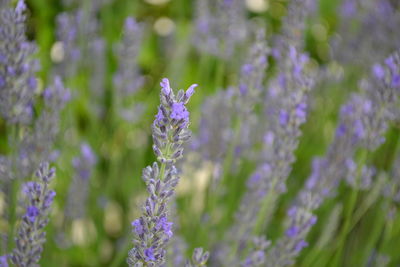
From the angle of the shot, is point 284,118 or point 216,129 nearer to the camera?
point 284,118

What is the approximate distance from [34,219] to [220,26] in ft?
3.16

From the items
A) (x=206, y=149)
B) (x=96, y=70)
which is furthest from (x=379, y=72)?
(x=96, y=70)

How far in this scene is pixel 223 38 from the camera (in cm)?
171

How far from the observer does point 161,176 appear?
80 cm

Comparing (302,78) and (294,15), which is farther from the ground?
(294,15)

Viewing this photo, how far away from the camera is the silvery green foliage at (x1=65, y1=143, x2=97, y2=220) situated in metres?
1.70

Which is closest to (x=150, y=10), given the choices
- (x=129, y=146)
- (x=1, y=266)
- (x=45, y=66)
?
(x=45, y=66)

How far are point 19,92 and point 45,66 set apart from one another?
111cm

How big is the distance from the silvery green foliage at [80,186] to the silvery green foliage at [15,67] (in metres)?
0.49

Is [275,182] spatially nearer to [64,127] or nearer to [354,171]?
[354,171]

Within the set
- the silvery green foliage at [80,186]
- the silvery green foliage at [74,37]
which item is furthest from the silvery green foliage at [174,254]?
the silvery green foliage at [74,37]

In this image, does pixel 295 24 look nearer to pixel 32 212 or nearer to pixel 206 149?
pixel 206 149

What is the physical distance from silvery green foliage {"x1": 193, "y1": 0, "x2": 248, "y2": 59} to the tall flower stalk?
897 millimetres

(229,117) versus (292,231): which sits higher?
(229,117)
